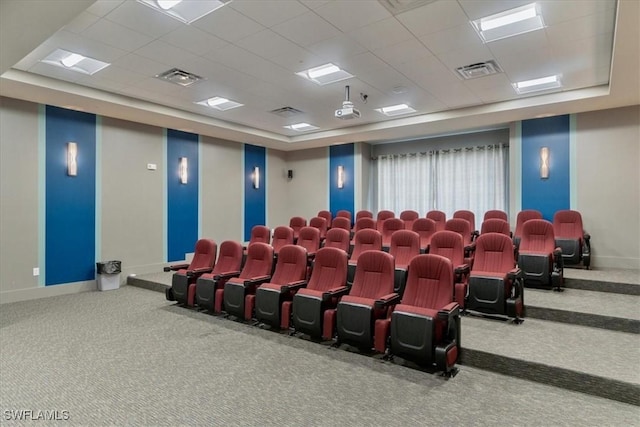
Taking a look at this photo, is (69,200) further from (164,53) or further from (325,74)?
(325,74)

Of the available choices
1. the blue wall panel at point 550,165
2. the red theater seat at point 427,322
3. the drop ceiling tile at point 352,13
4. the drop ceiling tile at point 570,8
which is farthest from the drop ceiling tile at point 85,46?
the blue wall panel at point 550,165

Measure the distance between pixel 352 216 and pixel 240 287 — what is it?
5331mm

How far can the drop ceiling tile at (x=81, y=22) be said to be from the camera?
11.8 ft

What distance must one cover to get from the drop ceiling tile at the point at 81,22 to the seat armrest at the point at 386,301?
3.95 metres

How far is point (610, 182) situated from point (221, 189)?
26.0ft

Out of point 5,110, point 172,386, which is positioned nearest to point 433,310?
point 172,386

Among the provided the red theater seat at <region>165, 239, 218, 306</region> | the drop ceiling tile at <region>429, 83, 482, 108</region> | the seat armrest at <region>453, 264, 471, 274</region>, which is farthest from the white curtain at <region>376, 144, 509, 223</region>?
the red theater seat at <region>165, 239, 218, 306</region>

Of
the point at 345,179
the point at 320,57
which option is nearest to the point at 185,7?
the point at 320,57

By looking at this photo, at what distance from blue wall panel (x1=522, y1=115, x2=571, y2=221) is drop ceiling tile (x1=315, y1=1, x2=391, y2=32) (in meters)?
4.89

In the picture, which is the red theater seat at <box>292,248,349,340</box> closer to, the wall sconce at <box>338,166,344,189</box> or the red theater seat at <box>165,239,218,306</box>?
the red theater seat at <box>165,239,218,306</box>

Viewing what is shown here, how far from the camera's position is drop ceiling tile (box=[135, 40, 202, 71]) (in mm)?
4262

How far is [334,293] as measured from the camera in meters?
3.83

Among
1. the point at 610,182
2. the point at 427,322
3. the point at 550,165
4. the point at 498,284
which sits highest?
the point at 550,165

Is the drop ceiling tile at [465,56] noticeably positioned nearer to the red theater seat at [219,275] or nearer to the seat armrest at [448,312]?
the seat armrest at [448,312]
